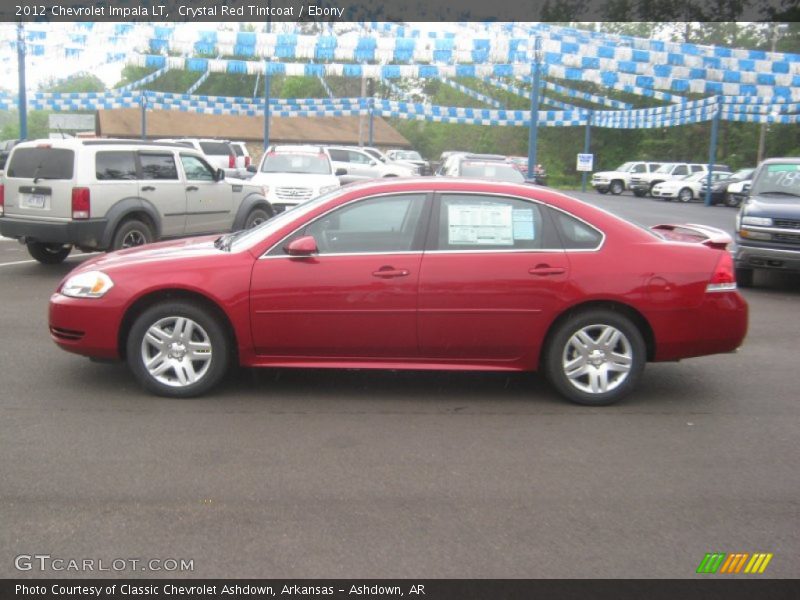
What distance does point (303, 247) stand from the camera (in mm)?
5770

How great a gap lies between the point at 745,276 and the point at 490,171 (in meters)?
6.33

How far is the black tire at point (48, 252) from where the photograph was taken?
12102 mm

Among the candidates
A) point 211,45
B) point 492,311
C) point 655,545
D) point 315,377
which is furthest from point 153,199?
point 211,45

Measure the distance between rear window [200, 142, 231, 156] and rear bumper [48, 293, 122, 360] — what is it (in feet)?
84.8

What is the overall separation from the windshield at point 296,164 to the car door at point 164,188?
6.26 m

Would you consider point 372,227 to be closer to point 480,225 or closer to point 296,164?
point 480,225

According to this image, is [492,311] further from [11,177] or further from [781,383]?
[11,177]

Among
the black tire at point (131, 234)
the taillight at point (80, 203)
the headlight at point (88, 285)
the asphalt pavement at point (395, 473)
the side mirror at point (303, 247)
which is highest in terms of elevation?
the side mirror at point (303, 247)

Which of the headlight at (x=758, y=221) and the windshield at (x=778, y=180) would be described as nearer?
the headlight at (x=758, y=221)

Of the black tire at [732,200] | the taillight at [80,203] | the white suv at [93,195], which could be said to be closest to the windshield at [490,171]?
the white suv at [93,195]

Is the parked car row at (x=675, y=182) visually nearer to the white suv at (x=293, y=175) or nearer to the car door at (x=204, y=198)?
the white suv at (x=293, y=175)

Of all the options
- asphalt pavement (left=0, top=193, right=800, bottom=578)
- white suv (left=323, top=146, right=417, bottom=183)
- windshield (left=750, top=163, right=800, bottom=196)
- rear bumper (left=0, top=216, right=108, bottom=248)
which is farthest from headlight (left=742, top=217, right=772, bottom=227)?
white suv (left=323, top=146, right=417, bottom=183)

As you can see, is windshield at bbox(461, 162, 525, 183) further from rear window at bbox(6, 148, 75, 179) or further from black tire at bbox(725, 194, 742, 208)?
black tire at bbox(725, 194, 742, 208)

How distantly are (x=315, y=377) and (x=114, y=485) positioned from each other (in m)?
2.37
